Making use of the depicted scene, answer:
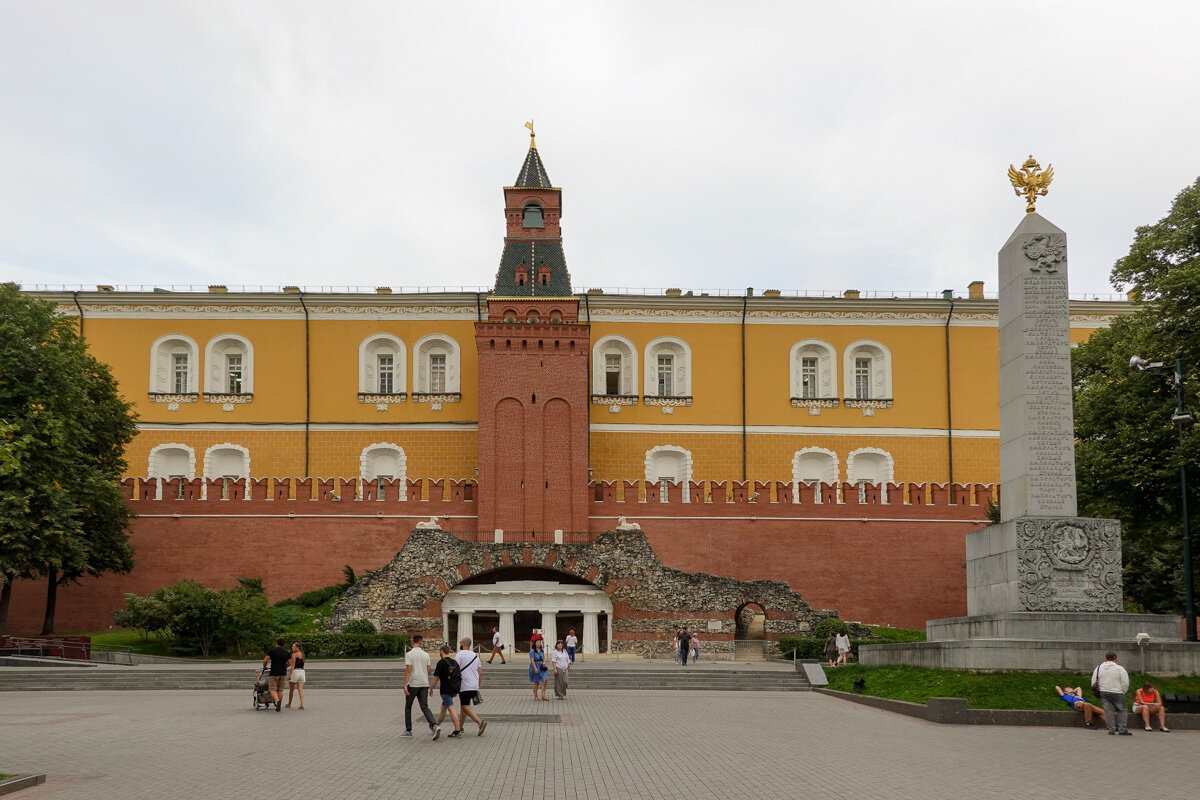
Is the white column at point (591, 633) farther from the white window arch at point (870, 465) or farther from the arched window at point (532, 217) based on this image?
the arched window at point (532, 217)

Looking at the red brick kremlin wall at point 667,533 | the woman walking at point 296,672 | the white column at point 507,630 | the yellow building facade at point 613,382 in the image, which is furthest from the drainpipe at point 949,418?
the woman walking at point 296,672

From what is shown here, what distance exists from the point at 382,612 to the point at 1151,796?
2417 centimetres

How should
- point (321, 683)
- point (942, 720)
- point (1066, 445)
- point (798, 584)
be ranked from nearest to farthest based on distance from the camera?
point (942, 720) < point (1066, 445) < point (321, 683) < point (798, 584)

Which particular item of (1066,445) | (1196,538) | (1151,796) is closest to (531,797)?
(1151,796)

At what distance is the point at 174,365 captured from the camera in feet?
156

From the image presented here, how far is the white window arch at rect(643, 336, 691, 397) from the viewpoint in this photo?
4756 centimetres

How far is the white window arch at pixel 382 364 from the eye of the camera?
4733 centimetres

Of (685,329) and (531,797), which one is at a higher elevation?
(685,329)

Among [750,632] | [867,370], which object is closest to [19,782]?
[750,632]

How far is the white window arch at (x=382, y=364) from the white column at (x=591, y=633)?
15546mm

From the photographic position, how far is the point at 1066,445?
64.7 feet

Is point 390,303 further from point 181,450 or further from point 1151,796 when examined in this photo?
Result: point 1151,796

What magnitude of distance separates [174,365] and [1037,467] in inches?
1400

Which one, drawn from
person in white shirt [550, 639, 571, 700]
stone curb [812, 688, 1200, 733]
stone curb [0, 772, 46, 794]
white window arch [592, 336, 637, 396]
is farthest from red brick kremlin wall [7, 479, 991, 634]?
stone curb [0, 772, 46, 794]
